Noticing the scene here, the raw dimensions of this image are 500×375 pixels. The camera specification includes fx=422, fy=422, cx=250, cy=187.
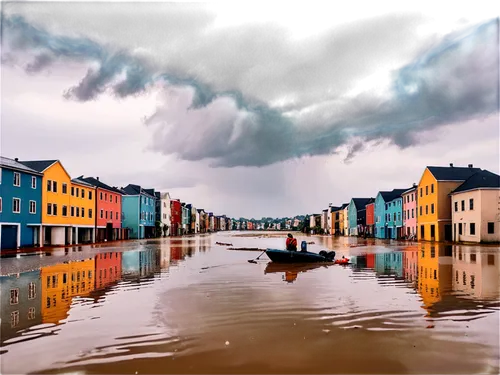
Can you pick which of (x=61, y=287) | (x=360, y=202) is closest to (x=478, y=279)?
(x=61, y=287)

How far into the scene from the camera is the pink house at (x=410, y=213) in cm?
6756

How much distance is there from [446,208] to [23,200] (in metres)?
51.8

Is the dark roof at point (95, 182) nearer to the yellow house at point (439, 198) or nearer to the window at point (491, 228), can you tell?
the yellow house at point (439, 198)

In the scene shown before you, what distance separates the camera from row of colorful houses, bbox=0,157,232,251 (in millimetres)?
41406

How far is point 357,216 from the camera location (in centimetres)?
10988

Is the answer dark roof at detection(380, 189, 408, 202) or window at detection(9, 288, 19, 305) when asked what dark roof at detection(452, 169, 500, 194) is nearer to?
dark roof at detection(380, 189, 408, 202)

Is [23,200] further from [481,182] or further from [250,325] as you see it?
[481,182]

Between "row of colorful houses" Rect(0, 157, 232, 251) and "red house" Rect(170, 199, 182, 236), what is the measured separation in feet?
96.5

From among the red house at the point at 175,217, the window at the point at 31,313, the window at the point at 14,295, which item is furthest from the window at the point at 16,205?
the red house at the point at 175,217

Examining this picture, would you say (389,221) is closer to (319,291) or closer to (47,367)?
(319,291)

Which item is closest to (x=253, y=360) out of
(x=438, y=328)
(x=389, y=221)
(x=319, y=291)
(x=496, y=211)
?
(x=438, y=328)

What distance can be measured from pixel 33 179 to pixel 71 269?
27.0 m

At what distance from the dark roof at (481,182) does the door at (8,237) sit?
50.6 m

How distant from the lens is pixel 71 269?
22609mm
